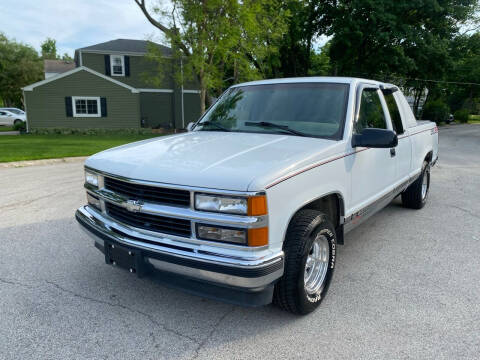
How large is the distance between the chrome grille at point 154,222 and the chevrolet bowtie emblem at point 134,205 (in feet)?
0.19

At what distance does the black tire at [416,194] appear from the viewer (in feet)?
19.4

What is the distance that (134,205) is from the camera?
276cm

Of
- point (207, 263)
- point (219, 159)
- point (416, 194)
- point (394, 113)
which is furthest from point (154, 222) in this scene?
point (416, 194)

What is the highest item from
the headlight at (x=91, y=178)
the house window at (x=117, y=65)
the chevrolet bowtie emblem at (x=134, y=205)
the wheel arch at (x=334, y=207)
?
the house window at (x=117, y=65)

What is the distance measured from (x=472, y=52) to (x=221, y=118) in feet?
108

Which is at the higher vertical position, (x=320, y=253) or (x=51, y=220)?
(x=320, y=253)

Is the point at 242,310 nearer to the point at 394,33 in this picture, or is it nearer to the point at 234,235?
the point at 234,235

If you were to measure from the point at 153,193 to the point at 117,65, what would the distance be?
2813 centimetres

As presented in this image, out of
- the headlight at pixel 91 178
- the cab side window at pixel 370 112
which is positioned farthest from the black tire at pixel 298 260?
the headlight at pixel 91 178

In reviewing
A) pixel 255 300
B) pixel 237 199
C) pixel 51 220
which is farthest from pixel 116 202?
pixel 51 220

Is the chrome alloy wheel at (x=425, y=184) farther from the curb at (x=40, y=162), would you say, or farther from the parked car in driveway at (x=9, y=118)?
the parked car in driveway at (x=9, y=118)

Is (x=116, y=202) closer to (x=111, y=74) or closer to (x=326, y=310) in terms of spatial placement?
(x=326, y=310)

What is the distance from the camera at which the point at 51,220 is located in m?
5.47

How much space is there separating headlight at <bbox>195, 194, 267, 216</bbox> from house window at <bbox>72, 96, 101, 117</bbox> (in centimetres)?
2369
